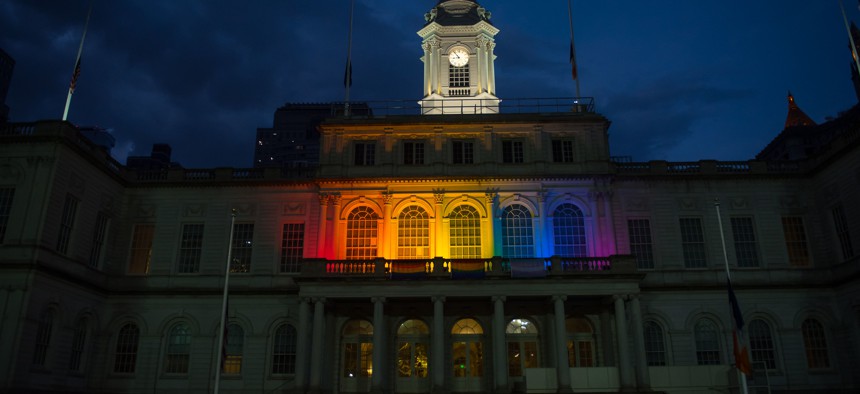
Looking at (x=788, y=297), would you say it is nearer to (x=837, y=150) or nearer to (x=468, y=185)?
(x=837, y=150)

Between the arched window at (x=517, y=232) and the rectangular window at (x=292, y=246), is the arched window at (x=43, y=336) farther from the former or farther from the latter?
the arched window at (x=517, y=232)

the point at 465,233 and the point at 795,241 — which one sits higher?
the point at 465,233

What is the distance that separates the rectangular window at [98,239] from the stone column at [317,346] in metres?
12.5

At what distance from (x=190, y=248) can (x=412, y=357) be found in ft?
44.6

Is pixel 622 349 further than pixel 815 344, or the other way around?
pixel 815 344

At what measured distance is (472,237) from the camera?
3284 centimetres

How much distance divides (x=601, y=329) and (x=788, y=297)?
987 centimetres

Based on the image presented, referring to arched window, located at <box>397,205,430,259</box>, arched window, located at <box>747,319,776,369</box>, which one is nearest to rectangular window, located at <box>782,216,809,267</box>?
arched window, located at <box>747,319,776,369</box>

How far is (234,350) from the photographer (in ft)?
107

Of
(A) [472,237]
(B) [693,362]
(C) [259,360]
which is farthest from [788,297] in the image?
(C) [259,360]

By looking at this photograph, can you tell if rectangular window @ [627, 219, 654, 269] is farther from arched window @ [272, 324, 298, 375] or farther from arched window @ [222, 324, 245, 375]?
arched window @ [222, 324, 245, 375]

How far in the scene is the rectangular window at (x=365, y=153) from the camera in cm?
3470

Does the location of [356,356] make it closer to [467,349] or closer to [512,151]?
[467,349]

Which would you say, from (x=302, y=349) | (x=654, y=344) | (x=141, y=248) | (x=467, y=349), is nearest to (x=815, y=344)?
(x=654, y=344)
